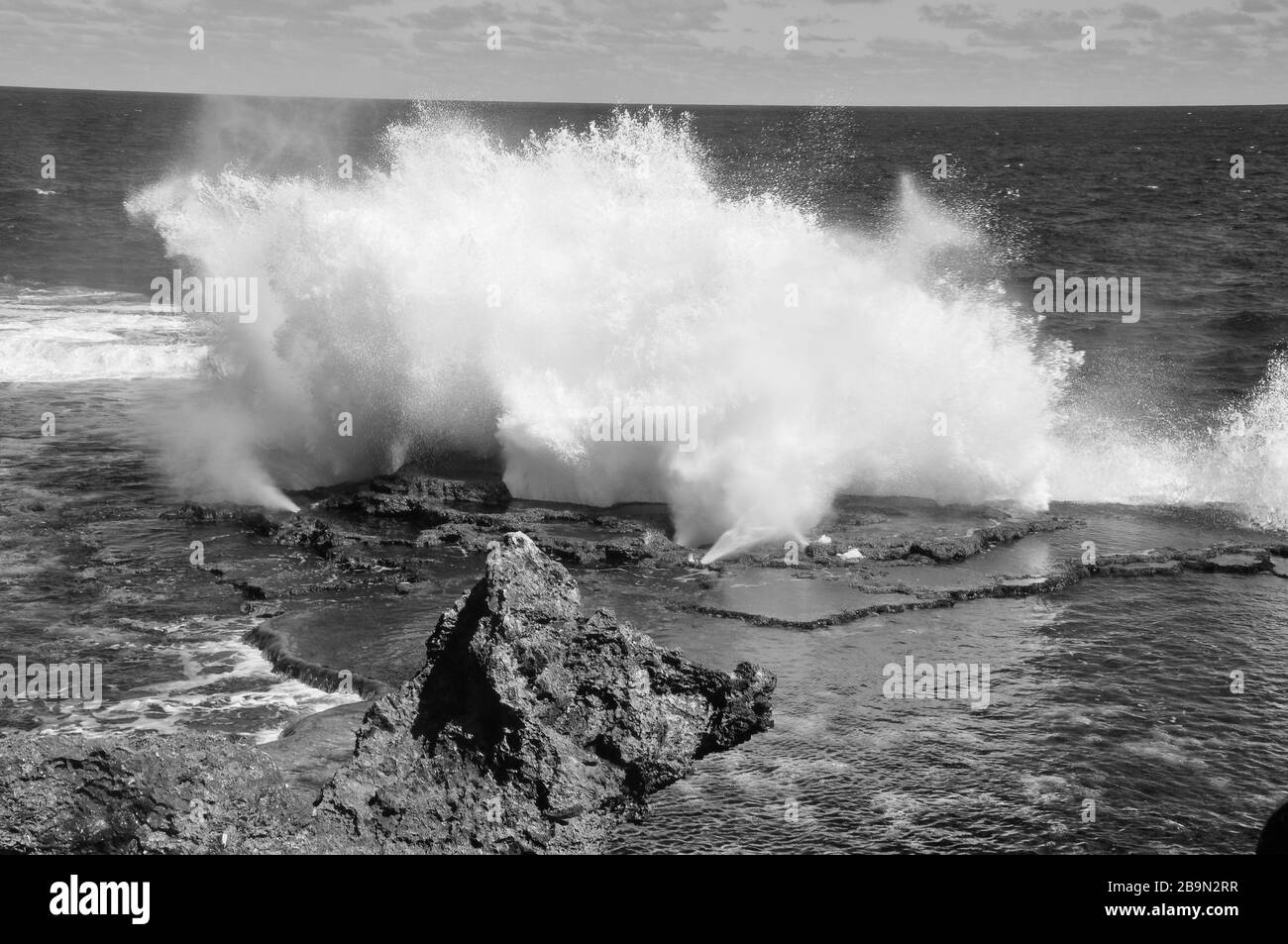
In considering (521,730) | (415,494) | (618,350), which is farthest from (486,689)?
(618,350)

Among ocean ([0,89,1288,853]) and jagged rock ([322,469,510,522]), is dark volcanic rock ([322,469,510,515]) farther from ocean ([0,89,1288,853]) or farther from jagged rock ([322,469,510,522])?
ocean ([0,89,1288,853])

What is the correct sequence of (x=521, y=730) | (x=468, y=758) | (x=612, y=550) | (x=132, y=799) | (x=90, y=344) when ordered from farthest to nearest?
1. (x=90, y=344)
2. (x=612, y=550)
3. (x=521, y=730)
4. (x=468, y=758)
5. (x=132, y=799)

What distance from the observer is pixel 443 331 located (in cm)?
2214

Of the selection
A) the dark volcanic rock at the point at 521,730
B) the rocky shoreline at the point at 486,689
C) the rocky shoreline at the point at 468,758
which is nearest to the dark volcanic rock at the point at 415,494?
the rocky shoreline at the point at 486,689

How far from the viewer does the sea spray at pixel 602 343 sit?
68.3 ft

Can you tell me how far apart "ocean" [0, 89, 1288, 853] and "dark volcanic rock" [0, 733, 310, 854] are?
10.2ft

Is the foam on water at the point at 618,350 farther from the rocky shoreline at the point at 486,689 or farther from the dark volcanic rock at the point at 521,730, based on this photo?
the dark volcanic rock at the point at 521,730

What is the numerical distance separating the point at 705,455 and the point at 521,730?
410 inches

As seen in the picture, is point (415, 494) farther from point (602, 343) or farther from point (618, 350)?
point (618, 350)

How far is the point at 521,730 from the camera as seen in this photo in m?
10.1

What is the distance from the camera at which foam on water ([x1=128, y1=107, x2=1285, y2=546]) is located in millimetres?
20844

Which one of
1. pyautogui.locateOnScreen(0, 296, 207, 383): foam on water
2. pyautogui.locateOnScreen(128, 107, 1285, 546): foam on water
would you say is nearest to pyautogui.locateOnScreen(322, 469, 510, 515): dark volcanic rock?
pyautogui.locateOnScreen(128, 107, 1285, 546): foam on water

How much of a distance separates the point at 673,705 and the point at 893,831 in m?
2.18

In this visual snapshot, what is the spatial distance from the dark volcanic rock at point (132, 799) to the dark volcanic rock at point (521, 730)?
60 centimetres
